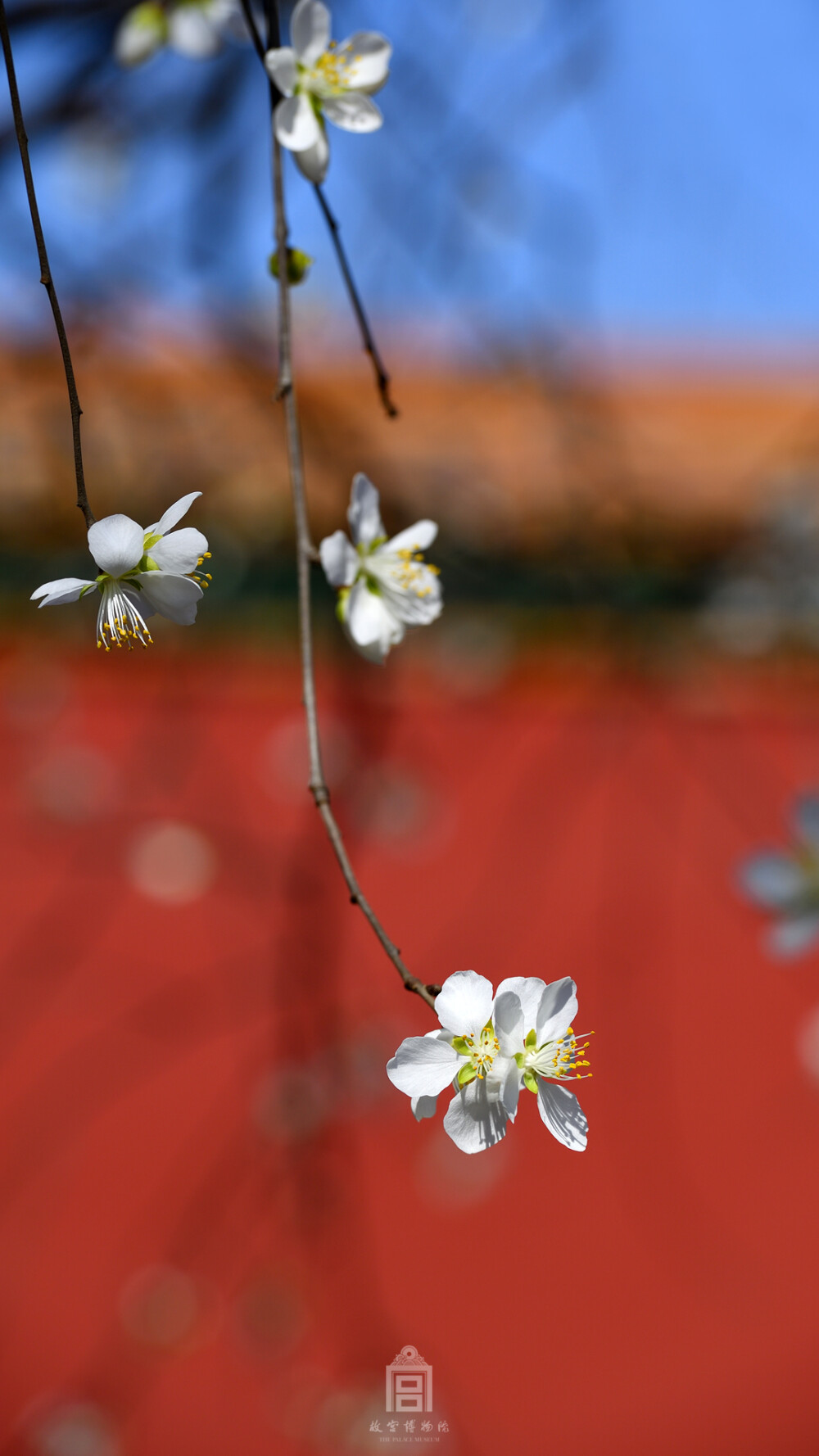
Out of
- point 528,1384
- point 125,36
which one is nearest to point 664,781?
point 528,1384

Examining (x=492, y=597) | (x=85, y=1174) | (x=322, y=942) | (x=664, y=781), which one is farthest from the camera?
(x=492, y=597)

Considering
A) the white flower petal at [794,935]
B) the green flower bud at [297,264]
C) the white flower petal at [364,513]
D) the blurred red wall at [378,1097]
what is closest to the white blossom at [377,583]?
the white flower petal at [364,513]

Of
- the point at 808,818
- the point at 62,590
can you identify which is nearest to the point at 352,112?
the point at 62,590

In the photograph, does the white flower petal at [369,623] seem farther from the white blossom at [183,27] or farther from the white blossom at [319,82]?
the white blossom at [183,27]

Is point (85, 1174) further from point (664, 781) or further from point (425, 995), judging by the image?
point (664, 781)

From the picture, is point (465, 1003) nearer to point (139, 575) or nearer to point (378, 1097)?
point (139, 575)

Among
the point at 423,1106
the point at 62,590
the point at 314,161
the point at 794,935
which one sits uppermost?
the point at 314,161
